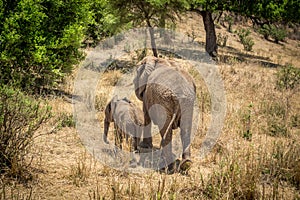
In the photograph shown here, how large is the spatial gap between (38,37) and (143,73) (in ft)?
13.0

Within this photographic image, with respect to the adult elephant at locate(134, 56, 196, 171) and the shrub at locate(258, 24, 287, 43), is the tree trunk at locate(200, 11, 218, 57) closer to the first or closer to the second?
the shrub at locate(258, 24, 287, 43)

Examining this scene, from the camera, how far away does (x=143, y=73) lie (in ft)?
18.8

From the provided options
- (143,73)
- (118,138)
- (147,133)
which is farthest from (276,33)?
(118,138)

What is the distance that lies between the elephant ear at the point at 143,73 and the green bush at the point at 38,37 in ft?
9.62

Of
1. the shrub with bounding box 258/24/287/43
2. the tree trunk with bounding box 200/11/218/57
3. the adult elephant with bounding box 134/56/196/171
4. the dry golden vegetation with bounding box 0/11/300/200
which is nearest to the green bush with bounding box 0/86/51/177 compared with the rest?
the dry golden vegetation with bounding box 0/11/300/200

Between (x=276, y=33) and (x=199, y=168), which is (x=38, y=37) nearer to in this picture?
(x=199, y=168)

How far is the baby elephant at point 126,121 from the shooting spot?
18.5ft

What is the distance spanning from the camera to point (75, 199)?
4.04 m

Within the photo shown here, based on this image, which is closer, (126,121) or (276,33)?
(126,121)

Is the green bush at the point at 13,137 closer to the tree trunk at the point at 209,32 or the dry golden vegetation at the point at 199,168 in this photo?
the dry golden vegetation at the point at 199,168

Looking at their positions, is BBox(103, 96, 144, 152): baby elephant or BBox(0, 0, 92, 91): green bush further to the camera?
BBox(0, 0, 92, 91): green bush

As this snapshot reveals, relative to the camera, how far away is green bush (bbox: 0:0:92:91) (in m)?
8.20

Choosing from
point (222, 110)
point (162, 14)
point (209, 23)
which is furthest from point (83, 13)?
point (209, 23)

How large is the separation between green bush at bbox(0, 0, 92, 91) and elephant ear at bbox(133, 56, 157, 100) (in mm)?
2931
